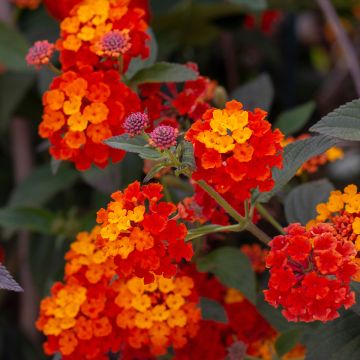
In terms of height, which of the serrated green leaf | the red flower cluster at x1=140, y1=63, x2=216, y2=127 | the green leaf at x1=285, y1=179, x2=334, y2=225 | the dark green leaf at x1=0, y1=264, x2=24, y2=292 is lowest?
the dark green leaf at x1=0, y1=264, x2=24, y2=292

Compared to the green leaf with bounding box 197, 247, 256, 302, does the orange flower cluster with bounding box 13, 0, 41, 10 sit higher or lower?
higher

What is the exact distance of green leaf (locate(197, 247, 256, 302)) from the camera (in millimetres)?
879

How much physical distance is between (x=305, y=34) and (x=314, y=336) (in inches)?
55.1

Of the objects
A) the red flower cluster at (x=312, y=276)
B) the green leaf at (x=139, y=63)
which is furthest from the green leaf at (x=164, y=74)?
the red flower cluster at (x=312, y=276)

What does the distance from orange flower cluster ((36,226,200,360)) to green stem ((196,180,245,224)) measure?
0.11 m

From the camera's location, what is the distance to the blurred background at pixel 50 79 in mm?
1125

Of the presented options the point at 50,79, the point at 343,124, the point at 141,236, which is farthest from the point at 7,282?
the point at 50,79

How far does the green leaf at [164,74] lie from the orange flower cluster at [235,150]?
17 centimetres

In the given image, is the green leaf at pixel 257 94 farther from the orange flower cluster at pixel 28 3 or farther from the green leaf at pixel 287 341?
the orange flower cluster at pixel 28 3

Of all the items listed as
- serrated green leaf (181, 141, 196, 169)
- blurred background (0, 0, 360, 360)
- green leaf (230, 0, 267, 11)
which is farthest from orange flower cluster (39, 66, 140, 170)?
green leaf (230, 0, 267, 11)

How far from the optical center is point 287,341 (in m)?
0.86

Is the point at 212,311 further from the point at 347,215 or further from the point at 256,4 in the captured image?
the point at 256,4

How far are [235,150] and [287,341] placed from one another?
28 cm

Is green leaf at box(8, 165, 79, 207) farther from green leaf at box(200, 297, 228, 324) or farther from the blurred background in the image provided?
green leaf at box(200, 297, 228, 324)
